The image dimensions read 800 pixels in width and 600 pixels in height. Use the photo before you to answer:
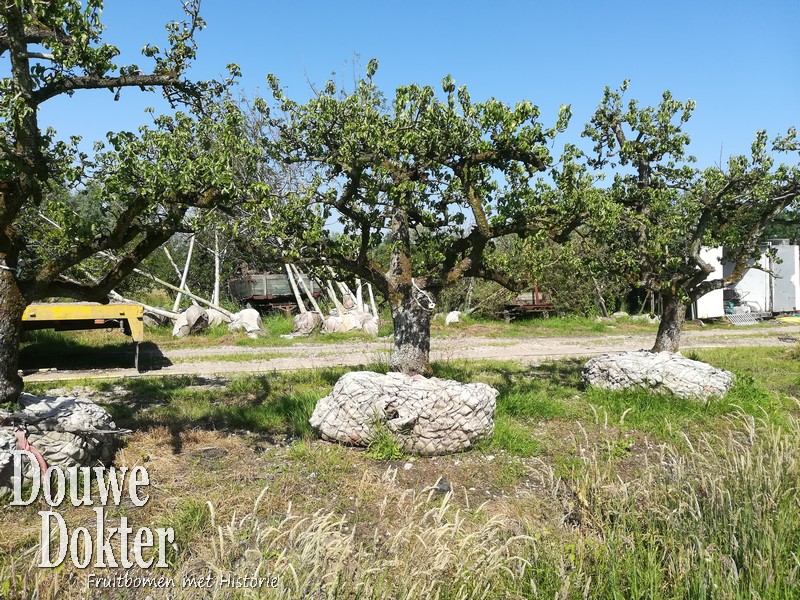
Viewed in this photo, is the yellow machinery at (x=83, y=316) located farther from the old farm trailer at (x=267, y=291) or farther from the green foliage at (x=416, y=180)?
the old farm trailer at (x=267, y=291)

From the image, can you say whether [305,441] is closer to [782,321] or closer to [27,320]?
[27,320]

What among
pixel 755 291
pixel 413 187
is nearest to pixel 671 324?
pixel 413 187

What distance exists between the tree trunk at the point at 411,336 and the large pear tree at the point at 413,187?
0.02 meters

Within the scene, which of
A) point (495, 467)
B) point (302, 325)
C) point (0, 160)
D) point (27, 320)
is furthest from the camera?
point (302, 325)

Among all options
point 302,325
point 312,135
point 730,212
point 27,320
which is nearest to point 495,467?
point 312,135

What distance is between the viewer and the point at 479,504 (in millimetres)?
5645

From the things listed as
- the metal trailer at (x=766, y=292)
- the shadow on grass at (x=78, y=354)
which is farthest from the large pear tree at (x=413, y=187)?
the metal trailer at (x=766, y=292)

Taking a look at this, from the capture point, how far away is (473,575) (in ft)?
11.0

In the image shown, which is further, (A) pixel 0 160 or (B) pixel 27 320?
(B) pixel 27 320

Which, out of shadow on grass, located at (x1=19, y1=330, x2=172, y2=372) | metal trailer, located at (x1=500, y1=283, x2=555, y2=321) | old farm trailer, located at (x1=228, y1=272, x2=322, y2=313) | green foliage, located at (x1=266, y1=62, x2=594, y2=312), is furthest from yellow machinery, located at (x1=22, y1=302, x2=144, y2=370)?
metal trailer, located at (x1=500, y1=283, x2=555, y2=321)

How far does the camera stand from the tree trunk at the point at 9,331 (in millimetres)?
6291

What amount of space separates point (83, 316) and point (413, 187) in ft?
28.1

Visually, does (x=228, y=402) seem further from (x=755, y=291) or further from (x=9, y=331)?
(x=755, y=291)

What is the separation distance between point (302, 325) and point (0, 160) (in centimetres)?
1584
